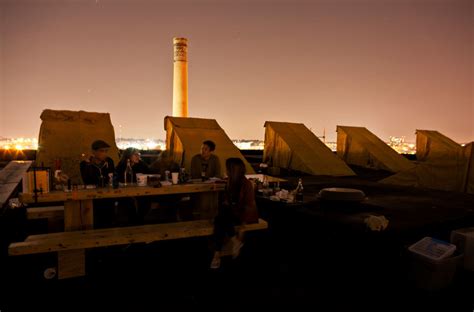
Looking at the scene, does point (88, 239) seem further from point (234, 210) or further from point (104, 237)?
point (234, 210)

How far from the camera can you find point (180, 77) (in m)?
32.1

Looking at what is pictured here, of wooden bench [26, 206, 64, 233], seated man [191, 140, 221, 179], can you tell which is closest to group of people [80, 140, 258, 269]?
wooden bench [26, 206, 64, 233]

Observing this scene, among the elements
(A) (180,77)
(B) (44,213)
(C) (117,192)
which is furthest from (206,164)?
(A) (180,77)

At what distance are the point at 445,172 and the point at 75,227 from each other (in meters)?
8.73

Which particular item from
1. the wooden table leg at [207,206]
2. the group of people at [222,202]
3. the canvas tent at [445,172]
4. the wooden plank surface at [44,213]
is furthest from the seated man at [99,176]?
the canvas tent at [445,172]

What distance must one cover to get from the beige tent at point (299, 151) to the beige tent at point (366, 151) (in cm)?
223

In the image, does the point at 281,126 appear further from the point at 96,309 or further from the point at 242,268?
the point at 96,309

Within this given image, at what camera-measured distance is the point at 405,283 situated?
11.8ft

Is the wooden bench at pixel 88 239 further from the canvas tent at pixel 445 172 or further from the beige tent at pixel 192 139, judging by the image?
the canvas tent at pixel 445 172

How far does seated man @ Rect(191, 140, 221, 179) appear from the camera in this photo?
551cm

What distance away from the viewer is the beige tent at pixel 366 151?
558 inches

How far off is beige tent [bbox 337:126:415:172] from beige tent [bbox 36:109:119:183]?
10.6 metres

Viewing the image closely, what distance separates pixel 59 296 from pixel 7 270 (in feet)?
3.39

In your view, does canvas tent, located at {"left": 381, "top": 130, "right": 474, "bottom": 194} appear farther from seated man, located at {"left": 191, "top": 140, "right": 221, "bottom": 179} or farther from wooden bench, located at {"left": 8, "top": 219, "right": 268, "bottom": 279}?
wooden bench, located at {"left": 8, "top": 219, "right": 268, "bottom": 279}
